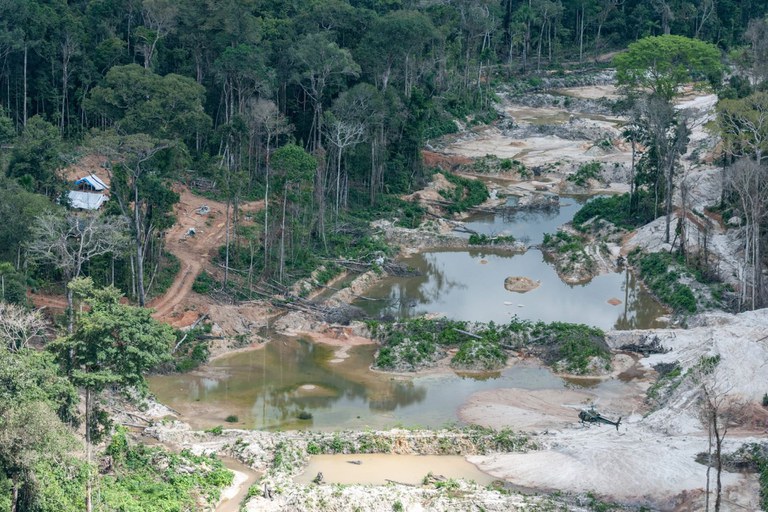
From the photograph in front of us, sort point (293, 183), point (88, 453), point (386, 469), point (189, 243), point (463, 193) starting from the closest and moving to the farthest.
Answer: point (88, 453) < point (386, 469) < point (189, 243) < point (293, 183) < point (463, 193)

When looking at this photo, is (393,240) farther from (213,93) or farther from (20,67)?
(20,67)

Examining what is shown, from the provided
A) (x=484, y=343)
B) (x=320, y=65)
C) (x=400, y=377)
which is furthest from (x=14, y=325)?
(x=320, y=65)

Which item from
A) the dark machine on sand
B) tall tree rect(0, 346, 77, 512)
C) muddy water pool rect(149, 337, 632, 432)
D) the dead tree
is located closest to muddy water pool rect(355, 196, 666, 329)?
muddy water pool rect(149, 337, 632, 432)

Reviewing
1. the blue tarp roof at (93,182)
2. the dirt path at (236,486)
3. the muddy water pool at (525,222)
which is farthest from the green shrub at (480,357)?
the blue tarp roof at (93,182)

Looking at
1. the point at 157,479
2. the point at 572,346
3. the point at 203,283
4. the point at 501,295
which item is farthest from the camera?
the point at 501,295

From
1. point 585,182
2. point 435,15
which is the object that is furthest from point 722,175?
point 435,15

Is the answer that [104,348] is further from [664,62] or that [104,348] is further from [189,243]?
[664,62]

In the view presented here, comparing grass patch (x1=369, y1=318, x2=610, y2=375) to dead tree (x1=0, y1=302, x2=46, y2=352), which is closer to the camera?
dead tree (x1=0, y1=302, x2=46, y2=352)

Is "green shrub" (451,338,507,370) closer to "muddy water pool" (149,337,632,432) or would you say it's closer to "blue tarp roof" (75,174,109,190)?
"muddy water pool" (149,337,632,432)
